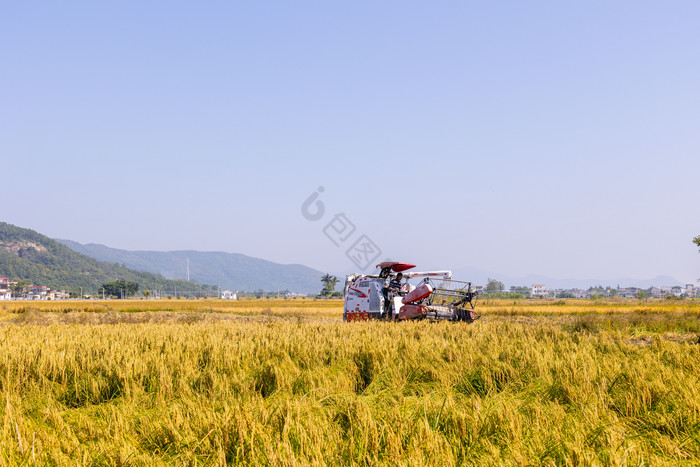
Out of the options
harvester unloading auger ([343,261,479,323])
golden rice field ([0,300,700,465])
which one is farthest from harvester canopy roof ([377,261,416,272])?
golden rice field ([0,300,700,465])

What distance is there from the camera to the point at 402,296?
20484 mm

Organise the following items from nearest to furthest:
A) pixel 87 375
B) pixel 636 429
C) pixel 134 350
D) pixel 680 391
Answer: pixel 636 429
pixel 680 391
pixel 87 375
pixel 134 350

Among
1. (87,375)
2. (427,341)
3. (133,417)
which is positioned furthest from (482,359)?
(87,375)

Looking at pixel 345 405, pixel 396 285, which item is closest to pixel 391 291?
pixel 396 285

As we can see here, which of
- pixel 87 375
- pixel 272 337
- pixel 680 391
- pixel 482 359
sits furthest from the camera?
pixel 272 337

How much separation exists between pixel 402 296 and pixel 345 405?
15215mm

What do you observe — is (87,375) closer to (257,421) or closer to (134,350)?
(134,350)

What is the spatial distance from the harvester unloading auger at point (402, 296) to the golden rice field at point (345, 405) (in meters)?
8.60

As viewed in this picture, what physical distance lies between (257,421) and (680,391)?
15.8 feet

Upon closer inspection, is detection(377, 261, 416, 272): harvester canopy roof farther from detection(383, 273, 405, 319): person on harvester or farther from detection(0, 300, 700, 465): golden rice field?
detection(0, 300, 700, 465): golden rice field

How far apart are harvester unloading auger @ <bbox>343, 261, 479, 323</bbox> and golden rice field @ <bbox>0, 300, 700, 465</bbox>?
8595mm

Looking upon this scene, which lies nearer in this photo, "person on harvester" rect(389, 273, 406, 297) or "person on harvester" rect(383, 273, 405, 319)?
"person on harvester" rect(383, 273, 405, 319)

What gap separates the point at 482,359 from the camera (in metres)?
8.37

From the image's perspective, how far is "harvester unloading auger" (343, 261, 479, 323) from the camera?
19000 mm
